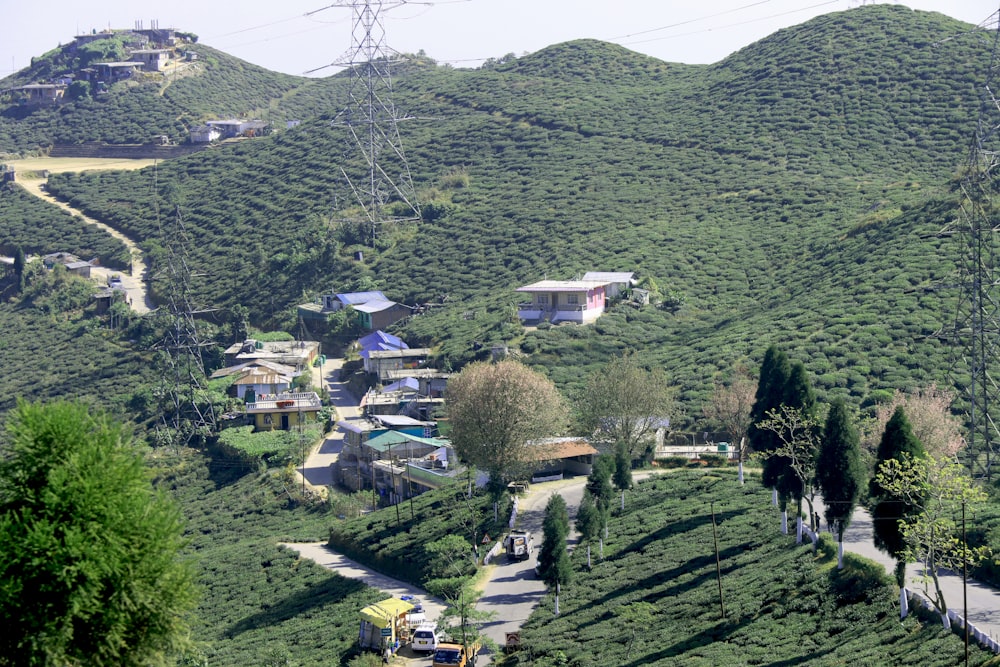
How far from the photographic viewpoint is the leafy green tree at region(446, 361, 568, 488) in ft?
159

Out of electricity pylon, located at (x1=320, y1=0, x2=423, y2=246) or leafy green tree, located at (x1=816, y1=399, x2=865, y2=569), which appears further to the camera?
electricity pylon, located at (x1=320, y1=0, x2=423, y2=246)

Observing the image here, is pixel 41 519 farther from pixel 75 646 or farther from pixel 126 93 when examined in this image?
pixel 126 93

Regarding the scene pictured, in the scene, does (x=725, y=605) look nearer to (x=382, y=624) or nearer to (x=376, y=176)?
(x=382, y=624)

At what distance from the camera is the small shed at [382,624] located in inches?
1438

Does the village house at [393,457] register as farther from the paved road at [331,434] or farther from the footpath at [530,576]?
the footpath at [530,576]

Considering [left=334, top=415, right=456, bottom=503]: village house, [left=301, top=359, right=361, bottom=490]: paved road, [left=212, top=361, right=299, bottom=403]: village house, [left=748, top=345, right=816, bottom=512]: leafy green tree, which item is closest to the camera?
[left=748, top=345, right=816, bottom=512]: leafy green tree

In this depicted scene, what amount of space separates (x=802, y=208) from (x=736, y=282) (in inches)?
493

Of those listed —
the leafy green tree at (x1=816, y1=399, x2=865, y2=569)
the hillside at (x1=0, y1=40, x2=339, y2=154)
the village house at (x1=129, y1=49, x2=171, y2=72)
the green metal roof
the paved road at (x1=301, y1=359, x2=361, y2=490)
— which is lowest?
the paved road at (x1=301, y1=359, x2=361, y2=490)

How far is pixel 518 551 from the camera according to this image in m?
42.9

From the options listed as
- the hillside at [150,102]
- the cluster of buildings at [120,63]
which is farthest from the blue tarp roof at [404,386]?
the cluster of buildings at [120,63]

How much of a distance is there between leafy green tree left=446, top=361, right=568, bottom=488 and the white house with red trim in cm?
2433

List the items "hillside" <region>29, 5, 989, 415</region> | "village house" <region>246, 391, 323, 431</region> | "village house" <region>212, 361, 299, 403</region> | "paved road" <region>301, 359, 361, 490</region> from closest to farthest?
"paved road" <region>301, 359, 361, 490</region> < "village house" <region>246, 391, 323, 431</region> < "hillside" <region>29, 5, 989, 415</region> < "village house" <region>212, 361, 299, 403</region>

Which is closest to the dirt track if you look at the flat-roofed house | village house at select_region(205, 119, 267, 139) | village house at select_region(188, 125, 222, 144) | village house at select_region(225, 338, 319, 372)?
village house at select_region(188, 125, 222, 144)

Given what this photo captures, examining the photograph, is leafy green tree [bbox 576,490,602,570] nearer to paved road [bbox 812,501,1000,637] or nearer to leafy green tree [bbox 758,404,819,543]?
leafy green tree [bbox 758,404,819,543]
